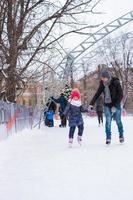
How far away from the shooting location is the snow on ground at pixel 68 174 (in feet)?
22.2

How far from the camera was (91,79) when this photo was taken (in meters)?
76.9

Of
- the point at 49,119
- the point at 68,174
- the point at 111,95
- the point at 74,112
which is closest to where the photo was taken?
the point at 68,174

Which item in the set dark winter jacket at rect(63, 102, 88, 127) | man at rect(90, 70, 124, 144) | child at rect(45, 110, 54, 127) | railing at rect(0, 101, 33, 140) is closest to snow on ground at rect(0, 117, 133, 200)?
man at rect(90, 70, 124, 144)

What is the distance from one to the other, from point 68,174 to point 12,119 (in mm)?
9693

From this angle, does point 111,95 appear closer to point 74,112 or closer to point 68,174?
point 74,112

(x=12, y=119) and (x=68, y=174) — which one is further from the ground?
(x=12, y=119)

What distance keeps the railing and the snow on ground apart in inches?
103

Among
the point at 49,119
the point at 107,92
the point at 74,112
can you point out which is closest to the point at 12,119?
the point at 74,112

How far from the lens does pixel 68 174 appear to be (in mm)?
8367

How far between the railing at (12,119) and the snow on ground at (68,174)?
262cm

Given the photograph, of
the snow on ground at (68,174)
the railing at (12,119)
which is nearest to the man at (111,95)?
the snow on ground at (68,174)

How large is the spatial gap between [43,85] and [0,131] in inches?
618

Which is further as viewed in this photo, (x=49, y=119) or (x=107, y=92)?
(x=49, y=119)

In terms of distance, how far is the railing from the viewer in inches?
599
